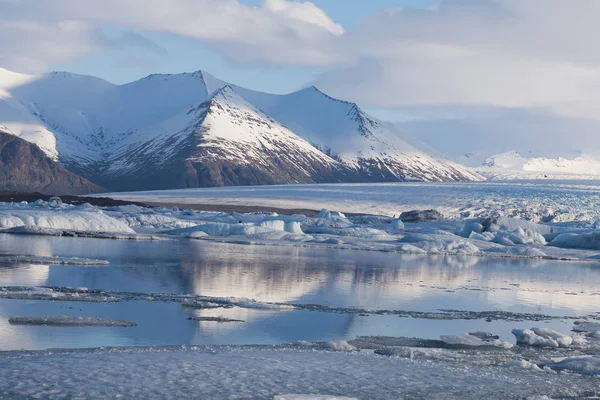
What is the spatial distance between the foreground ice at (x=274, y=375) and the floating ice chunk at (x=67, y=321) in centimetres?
175

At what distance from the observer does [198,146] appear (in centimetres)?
18638

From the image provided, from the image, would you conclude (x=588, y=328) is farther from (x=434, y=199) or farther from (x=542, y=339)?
(x=434, y=199)

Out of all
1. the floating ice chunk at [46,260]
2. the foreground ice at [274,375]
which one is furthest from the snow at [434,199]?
the foreground ice at [274,375]

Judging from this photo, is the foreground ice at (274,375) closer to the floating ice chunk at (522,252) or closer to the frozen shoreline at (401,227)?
the frozen shoreline at (401,227)

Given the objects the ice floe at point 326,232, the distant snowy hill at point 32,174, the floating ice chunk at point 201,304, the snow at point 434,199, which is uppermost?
the distant snowy hill at point 32,174

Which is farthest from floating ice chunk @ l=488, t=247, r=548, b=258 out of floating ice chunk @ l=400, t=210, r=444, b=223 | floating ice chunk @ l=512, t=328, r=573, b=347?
floating ice chunk @ l=512, t=328, r=573, b=347

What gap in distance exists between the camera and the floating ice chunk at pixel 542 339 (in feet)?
38.4

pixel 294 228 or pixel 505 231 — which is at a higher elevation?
pixel 505 231

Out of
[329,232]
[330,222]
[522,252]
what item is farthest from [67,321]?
[330,222]

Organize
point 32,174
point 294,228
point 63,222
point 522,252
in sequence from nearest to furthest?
point 63,222 → point 522,252 → point 294,228 → point 32,174

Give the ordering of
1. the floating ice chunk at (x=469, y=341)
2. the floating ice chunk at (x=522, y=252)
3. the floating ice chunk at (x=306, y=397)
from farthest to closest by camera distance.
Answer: the floating ice chunk at (x=522, y=252) → the floating ice chunk at (x=469, y=341) → the floating ice chunk at (x=306, y=397)

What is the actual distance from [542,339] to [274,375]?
16.3 ft

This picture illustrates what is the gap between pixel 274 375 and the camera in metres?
8.56

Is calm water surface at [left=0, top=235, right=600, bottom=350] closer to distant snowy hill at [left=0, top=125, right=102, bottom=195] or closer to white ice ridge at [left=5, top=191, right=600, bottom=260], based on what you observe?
white ice ridge at [left=5, top=191, right=600, bottom=260]
